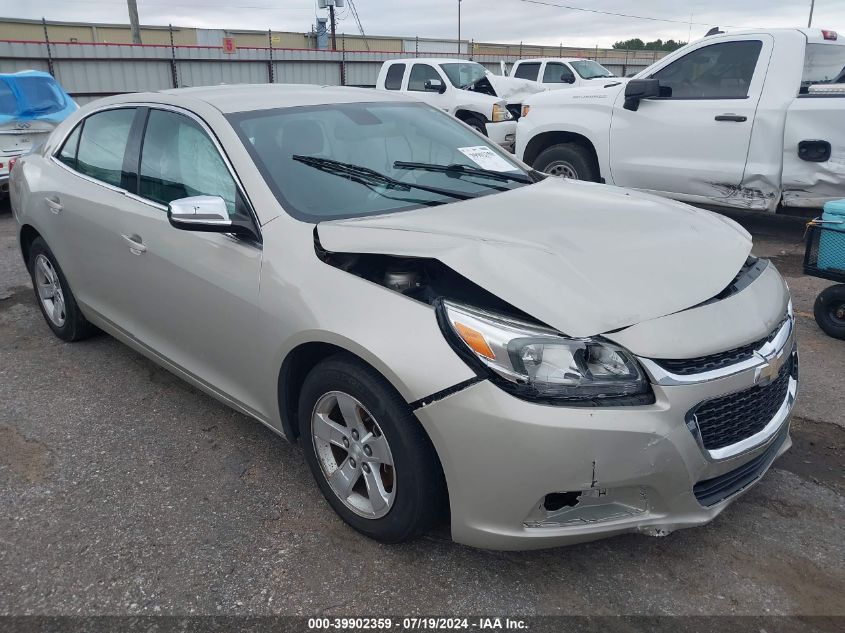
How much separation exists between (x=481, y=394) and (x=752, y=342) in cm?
100

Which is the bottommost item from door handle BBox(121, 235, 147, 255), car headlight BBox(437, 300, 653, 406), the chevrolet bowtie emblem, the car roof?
the chevrolet bowtie emblem

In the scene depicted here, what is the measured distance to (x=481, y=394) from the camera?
2.20m

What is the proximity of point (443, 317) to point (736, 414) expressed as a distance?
41.7 inches

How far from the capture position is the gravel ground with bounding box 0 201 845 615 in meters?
2.44

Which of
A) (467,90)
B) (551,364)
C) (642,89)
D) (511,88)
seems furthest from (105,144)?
(511,88)

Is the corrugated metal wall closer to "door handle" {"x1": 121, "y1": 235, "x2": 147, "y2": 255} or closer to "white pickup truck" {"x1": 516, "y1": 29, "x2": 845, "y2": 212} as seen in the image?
"white pickup truck" {"x1": 516, "y1": 29, "x2": 845, "y2": 212}

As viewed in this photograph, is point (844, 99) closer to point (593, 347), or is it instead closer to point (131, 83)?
point (593, 347)

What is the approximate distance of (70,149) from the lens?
442cm

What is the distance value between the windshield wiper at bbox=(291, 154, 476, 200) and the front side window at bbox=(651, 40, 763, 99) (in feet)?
16.0

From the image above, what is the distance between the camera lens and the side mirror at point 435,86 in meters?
13.7

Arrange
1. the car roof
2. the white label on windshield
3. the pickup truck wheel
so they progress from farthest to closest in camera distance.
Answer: the pickup truck wheel → the white label on windshield → the car roof

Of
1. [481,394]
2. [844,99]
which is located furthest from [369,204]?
[844,99]

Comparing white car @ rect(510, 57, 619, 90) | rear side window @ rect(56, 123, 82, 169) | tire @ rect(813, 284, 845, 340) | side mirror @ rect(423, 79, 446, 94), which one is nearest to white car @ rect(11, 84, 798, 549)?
rear side window @ rect(56, 123, 82, 169)

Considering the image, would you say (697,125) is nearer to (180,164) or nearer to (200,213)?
(180,164)
